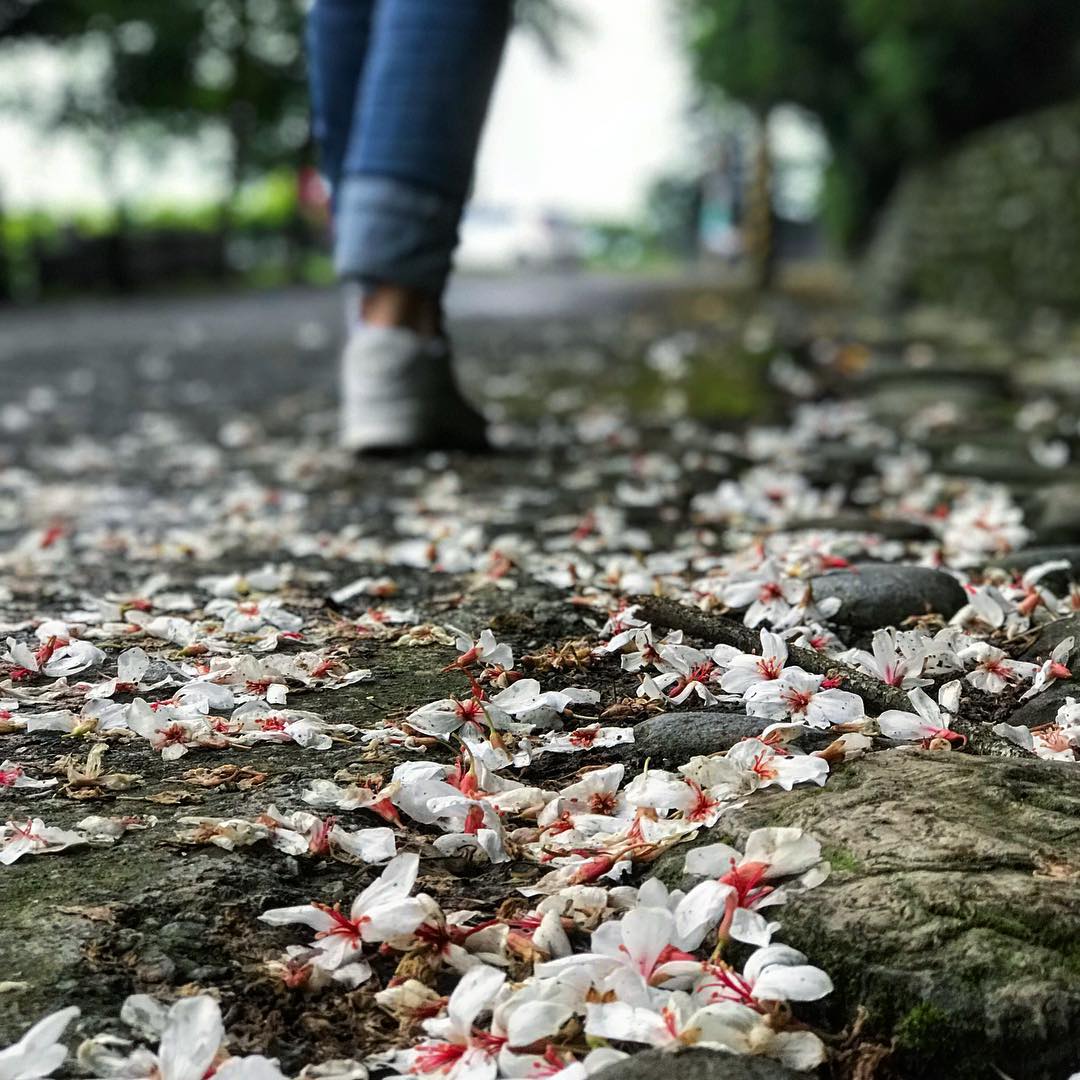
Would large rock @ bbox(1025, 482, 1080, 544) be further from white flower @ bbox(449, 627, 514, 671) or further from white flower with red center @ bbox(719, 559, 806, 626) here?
white flower @ bbox(449, 627, 514, 671)

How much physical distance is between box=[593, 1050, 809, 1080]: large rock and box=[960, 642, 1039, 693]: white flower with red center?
0.69 metres

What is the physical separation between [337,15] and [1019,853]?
2.86 metres

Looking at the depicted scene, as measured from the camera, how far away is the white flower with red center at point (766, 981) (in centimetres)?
95

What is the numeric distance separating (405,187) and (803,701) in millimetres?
1970

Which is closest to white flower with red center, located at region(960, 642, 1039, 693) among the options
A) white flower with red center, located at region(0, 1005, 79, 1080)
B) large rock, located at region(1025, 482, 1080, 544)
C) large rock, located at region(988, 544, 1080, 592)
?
large rock, located at region(988, 544, 1080, 592)

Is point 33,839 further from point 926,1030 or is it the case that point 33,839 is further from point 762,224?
point 762,224

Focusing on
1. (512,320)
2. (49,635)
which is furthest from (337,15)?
(512,320)

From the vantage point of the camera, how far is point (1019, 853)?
106 cm

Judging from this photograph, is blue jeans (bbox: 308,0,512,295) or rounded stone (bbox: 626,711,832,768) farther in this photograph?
blue jeans (bbox: 308,0,512,295)

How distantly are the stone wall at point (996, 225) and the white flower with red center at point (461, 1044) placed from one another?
21.9 feet

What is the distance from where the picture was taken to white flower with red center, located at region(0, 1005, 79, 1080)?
87 centimetres

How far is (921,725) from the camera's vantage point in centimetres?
130

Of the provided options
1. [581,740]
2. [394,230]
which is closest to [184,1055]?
[581,740]

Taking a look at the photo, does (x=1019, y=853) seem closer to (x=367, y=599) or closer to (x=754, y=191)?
(x=367, y=599)
